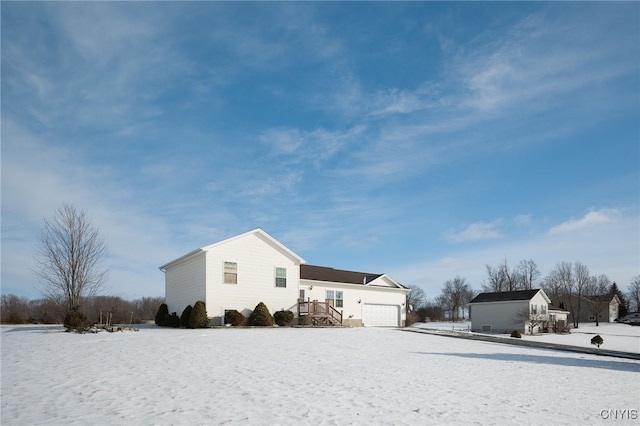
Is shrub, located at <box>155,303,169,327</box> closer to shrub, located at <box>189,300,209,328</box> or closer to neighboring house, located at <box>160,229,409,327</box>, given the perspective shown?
neighboring house, located at <box>160,229,409,327</box>

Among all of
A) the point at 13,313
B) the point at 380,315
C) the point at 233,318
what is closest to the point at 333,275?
the point at 380,315

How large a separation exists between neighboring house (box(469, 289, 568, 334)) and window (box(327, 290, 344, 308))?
24153 mm

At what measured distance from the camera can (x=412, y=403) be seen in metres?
9.62

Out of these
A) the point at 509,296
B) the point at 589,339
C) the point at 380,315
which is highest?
the point at 509,296

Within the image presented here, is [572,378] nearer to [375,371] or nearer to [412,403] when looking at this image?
[375,371]

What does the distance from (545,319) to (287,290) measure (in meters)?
34.5

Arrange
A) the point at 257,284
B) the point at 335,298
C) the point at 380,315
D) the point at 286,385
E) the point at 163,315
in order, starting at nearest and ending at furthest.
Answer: the point at 286,385 → the point at 257,284 → the point at 163,315 → the point at 335,298 → the point at 380,315

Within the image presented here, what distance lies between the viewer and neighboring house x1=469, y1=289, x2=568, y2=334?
154 feet

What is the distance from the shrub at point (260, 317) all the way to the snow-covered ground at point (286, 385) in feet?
A: 25.1

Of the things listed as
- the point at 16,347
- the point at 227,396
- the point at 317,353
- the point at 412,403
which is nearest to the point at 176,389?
the point at 227,396

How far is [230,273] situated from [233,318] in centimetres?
268

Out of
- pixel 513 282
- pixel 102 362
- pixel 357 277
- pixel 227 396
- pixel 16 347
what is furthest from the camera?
pixel 513 282

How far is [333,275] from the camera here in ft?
117

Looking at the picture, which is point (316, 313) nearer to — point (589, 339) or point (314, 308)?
point (314, 308)
